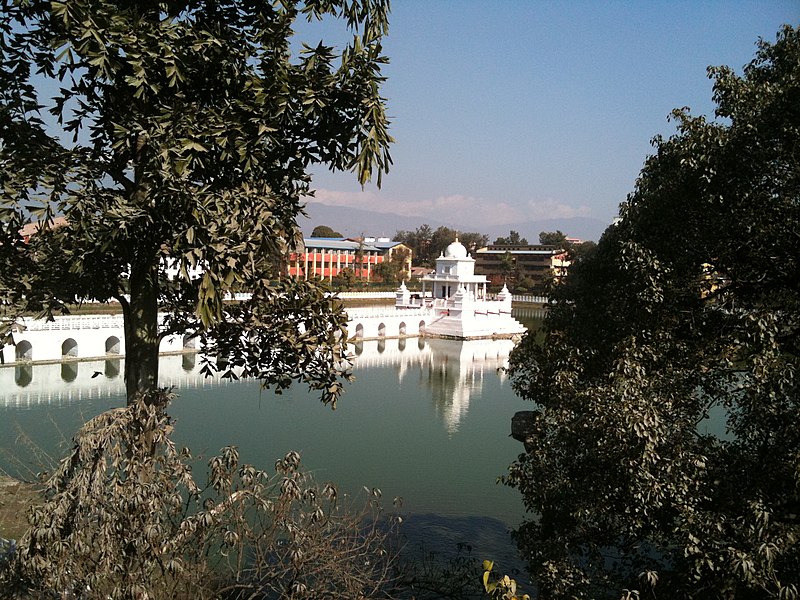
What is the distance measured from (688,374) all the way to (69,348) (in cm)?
2101

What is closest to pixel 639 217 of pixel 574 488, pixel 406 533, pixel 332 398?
pixel 574 488

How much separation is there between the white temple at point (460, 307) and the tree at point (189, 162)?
31.2 metres

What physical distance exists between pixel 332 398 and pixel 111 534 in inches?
65.5

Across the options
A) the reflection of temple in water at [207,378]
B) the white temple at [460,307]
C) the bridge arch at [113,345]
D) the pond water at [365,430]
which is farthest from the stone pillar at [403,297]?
the bridge arch at [113,345]

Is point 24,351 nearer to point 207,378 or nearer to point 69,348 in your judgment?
point 69,348

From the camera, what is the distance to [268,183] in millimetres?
4695

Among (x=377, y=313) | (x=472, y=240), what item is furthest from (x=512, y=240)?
(x=377, y=313)

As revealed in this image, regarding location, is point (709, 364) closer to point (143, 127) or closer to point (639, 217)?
point (639, 217)

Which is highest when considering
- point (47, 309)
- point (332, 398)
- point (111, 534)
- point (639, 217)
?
point (639, 217)

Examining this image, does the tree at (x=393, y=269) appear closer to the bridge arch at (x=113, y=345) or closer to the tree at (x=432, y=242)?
the tree at (x=432, y=242)

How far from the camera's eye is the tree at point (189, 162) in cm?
391

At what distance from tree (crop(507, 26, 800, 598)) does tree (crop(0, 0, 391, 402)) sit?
2409mm

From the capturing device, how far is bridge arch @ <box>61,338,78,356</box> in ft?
72.8

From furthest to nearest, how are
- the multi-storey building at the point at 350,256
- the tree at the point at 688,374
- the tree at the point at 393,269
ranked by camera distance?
1. the multi-storey building at the point at 350,256
2. the tree at the point at 393,269
3. the tree at the point at 688,374
